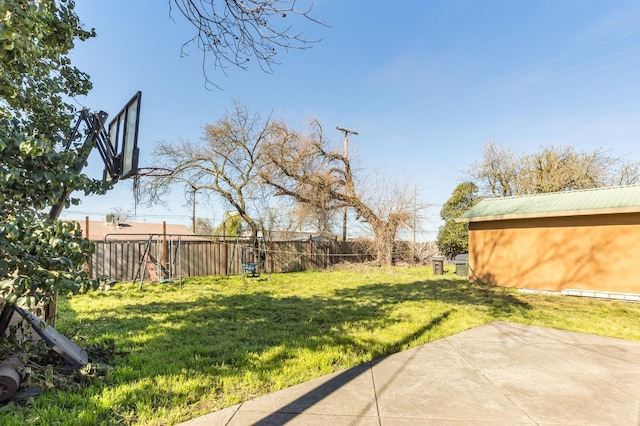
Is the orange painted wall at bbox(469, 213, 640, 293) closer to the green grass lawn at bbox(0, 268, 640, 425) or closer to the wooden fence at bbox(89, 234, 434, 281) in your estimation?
the green grass lawn at bbox(0, 268, 640, 425)

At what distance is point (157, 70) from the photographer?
5949 millimetres

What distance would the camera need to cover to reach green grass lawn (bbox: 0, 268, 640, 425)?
8.07ft

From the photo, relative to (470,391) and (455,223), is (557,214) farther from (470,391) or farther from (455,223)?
(455,223)

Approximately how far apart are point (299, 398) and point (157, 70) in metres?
6.08

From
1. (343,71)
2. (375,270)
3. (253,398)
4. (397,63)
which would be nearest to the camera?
(253,398)

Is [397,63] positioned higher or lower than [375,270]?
higher

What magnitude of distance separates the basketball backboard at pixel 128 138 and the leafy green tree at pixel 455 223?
17.0m

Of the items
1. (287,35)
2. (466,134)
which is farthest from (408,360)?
(466,134)

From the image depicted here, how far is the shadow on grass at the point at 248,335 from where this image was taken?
284cm

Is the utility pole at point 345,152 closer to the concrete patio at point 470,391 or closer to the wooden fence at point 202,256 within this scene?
the wooden fence at point 202,256

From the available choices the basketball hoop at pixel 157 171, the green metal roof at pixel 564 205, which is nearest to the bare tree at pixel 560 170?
the green metal roof at pixel 564 205

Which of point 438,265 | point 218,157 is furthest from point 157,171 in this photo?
point 438,265

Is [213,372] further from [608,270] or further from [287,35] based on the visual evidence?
[608,270]

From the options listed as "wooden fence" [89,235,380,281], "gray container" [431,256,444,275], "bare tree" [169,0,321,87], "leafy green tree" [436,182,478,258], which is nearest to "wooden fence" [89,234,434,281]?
"wooden fence" [89,235,380,281]
